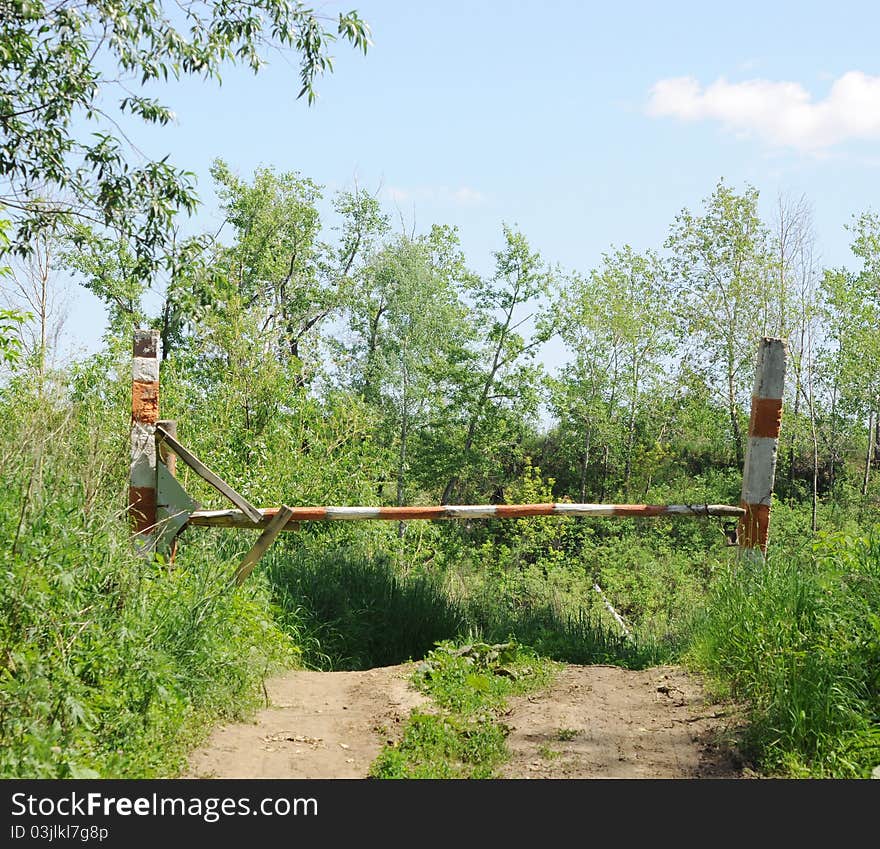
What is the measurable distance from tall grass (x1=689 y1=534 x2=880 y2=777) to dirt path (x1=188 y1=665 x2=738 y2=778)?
27cm

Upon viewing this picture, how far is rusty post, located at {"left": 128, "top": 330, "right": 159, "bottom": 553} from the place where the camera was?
269 inches

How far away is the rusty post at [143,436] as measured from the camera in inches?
269

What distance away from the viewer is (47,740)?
12.5ft

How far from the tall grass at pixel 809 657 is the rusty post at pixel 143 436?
153 inches

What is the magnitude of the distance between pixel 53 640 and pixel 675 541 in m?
15.2

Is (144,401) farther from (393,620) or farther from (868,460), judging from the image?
(868,460)

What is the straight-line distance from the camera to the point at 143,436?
6.87 metres

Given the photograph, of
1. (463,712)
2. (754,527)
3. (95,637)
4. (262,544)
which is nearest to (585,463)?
(754,527)

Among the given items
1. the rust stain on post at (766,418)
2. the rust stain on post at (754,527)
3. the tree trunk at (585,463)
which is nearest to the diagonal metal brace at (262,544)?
the rust stain on post at (754,527)

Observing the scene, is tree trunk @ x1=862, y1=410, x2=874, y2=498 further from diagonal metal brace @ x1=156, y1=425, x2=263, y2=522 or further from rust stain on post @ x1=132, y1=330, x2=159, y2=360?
rust stain on post @ x1=132, y1=330, x2=159, y2=360

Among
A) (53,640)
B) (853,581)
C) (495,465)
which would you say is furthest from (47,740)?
(495,465)

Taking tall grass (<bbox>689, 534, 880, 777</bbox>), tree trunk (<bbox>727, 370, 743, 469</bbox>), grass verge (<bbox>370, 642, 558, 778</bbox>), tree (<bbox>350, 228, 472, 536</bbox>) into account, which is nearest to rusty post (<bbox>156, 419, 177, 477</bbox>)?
grass verge (<bbox>370, 642, 558, 778</bbox>)

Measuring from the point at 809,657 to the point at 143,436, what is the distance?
4.55m
